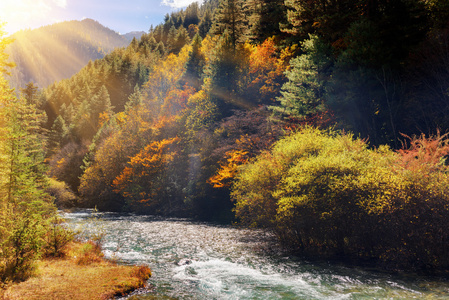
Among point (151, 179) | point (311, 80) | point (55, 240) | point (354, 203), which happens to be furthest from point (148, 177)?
point (354, 203)

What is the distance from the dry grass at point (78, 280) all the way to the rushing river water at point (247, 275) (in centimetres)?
93

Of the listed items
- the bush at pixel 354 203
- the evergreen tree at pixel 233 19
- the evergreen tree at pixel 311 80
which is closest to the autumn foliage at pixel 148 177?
the evergreen tree at pixel 311 80

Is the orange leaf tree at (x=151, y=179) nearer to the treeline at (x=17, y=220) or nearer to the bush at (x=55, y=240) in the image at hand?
the treeline at (x=17, y=220)

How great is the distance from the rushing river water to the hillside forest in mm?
2282

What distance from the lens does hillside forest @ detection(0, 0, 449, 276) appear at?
16.3m

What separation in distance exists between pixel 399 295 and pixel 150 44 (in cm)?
14584

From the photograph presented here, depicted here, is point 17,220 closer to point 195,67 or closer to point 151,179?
point 151,179

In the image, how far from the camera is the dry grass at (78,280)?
34.2ft

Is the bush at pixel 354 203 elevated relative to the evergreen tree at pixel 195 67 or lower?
lower

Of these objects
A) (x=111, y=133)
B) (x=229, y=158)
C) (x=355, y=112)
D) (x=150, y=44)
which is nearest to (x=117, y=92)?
Answer: (x=111, y=133)

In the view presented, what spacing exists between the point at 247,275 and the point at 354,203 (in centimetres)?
776

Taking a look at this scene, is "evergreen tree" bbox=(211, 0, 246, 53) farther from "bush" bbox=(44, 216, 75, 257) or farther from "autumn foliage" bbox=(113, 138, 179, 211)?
"bush" bbox=(44, 216, 75, 257)

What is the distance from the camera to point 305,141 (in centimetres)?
2127

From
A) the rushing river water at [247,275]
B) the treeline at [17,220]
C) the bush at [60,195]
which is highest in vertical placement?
the treeline at [17,220]
